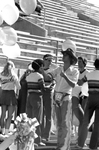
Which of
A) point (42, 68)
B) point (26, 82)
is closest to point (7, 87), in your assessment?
point (26, 82)

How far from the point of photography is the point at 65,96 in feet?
13.4

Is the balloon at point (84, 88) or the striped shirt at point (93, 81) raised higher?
the striped shirt at point (93, 81)

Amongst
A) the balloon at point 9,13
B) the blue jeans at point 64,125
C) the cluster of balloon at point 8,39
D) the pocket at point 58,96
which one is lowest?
the blue jeans at point 64,125

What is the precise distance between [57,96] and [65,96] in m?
0.10

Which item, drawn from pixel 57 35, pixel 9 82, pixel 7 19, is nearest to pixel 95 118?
pixel 9 82

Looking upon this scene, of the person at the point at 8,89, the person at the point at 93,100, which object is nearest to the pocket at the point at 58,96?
the person at the point at 93,100

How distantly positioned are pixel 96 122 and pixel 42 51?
243 inches

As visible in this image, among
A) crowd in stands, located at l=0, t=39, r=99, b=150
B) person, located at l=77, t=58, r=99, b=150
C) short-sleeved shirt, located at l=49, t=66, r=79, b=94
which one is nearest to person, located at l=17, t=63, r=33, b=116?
crowd in stands, located at l=0, t=39, r=99, b=150

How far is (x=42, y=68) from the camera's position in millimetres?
4734

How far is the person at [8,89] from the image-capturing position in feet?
16.5

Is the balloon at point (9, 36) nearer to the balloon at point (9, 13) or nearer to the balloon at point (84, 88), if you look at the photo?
the balloon at point (9, 13)

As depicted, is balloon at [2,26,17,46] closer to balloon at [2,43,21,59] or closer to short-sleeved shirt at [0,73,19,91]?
balloon at [2,43,21,59]

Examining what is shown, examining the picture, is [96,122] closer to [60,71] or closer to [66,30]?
[60,71]

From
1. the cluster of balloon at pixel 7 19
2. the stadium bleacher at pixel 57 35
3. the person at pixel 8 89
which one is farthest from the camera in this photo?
the stadium bleacher at pixel 57 35
